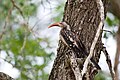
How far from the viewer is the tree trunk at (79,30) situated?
2605 millimetres

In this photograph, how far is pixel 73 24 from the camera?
2.71 m

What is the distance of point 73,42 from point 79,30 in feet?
0.44

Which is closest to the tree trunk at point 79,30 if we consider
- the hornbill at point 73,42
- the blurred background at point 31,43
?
the hornbill at point 73,42

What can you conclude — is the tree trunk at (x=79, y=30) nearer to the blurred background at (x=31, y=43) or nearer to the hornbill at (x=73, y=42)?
the hornbill at (x=73, y=42)

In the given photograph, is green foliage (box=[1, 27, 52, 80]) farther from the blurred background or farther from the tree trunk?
the tree trunk

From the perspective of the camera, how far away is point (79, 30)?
8.76ft

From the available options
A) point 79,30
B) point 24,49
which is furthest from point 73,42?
point 24,49

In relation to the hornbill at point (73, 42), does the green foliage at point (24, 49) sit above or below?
above

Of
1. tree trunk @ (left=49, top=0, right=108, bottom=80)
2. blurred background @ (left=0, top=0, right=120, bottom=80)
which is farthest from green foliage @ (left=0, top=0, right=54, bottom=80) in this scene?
tree trunk @ (left=49, top=0, right=108, bottom=80)

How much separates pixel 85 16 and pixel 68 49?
0.82 ft

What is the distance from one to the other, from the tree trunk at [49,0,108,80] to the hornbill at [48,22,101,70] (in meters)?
0.04

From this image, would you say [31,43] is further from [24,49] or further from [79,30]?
[79,30]

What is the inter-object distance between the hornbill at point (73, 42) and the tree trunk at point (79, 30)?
1.7 inches

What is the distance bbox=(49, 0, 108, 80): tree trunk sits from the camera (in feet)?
8.55
